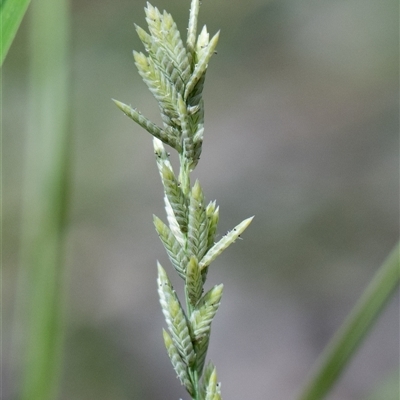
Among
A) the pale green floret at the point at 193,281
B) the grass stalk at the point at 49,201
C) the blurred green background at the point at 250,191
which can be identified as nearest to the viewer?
the pale green floret at the point at 193,281

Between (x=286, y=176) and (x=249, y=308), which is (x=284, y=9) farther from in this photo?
(x=249, y=308)

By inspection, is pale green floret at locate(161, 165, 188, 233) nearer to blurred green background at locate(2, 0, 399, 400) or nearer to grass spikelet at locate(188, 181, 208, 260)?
grass spikelet at locate(188, 181, 208, 260)

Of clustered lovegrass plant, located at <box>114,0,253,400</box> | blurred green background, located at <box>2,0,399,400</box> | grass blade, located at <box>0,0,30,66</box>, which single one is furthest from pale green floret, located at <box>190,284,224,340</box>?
blurred green background, located at <box>2,0,399,400</box>

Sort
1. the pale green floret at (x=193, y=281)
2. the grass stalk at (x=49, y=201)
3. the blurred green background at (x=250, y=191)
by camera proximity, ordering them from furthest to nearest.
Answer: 1. the blurred green background at (x=250, y=191)
2. the grass stalk at (x=49, y=201)
3. the pale green floret at (x=193, y=281)

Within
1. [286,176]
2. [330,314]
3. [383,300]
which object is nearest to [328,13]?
[286,176]

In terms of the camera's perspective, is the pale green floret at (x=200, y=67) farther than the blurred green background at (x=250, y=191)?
No

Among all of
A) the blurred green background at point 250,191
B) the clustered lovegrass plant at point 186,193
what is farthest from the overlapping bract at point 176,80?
the blurred green background at point 250,191

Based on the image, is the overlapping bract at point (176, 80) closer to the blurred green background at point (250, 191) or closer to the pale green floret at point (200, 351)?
the pale green floret at point (200, 351)
